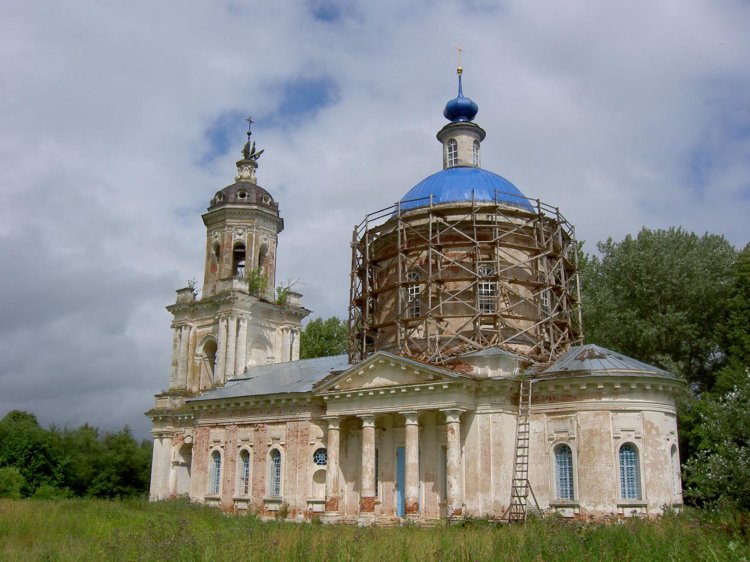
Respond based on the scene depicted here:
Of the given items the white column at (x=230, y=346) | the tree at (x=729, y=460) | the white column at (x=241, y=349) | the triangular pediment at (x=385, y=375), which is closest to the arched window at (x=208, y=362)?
the white column at (x=230, y=346)

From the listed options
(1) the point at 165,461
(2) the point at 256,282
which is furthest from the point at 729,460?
(1) the point at 165,461

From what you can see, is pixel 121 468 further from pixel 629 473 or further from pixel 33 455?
pixel 629 473

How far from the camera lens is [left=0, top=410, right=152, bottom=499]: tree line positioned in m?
37.2

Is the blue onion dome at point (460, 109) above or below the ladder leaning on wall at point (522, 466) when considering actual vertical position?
above

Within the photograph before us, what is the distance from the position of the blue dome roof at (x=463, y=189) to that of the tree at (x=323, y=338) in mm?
18300

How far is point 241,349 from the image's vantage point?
95.7 feet

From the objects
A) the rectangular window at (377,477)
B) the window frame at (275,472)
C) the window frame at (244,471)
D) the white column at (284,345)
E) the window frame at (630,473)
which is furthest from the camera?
the white column at (284,345)

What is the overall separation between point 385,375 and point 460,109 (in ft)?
36.4

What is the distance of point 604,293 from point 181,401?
697 inches

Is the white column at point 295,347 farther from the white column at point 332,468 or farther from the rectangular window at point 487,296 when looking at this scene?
the rectangular window at point 487,296

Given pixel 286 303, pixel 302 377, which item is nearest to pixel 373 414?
pixel 302 377

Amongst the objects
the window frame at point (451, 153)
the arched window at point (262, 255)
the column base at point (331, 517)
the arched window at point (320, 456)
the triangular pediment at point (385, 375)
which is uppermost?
the window frame at point (451, 153)

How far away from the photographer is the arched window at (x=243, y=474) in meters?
23.9

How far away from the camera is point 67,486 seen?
3950 centimetres
